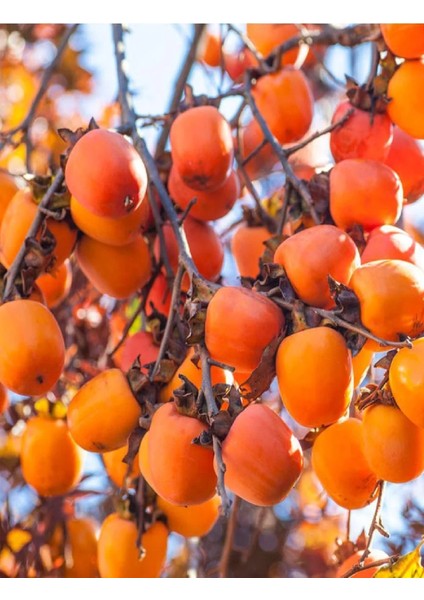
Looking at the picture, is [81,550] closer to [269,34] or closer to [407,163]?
[407,163]

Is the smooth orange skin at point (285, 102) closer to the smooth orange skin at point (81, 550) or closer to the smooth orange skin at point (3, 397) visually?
the smooth orange skin at point (3, 397)

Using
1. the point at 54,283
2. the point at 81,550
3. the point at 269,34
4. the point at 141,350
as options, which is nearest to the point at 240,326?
the point at 141,350

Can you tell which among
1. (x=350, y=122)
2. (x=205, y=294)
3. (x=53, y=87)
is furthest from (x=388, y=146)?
(x=53, y=87)

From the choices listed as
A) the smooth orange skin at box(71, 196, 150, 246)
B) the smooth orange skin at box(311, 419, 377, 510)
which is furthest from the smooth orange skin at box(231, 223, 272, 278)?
the smooth orange skin at box(311, 419, 377, 510)

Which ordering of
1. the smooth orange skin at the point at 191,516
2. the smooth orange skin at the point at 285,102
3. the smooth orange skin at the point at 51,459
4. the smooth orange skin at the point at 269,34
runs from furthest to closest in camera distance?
the smooth orange skin at the point at 269,34 → the smooth orange skin at the point at 285,102 → the smooth orange skin at the point at 51,459 → the smooth orange skin at the point at 191,516

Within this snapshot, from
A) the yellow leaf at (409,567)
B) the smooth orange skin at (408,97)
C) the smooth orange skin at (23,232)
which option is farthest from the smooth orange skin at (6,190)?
the yellow leaf at (409,567)

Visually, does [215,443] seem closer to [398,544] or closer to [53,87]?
[398,544]
